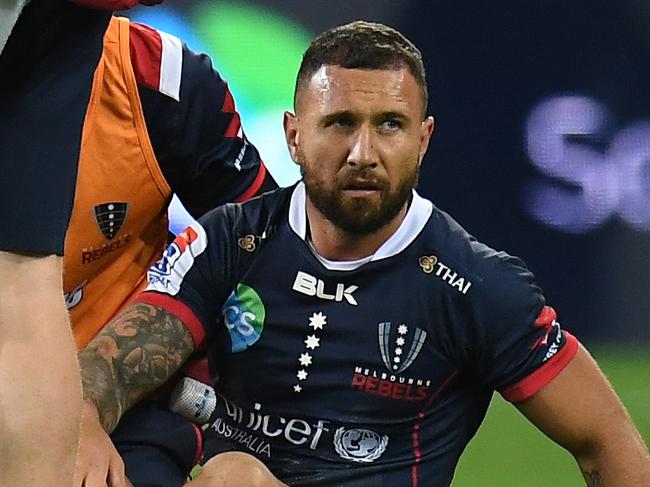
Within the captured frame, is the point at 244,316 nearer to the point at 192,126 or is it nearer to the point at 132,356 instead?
the point at 132,356

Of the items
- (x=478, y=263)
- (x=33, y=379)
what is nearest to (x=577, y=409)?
(x=478, y=263)

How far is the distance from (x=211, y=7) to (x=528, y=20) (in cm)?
63

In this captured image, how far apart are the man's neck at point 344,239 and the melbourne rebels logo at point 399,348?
0.10 meters

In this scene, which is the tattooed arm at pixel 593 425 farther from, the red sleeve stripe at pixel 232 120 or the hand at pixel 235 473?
the red sleeve stripe at pixel 232 120

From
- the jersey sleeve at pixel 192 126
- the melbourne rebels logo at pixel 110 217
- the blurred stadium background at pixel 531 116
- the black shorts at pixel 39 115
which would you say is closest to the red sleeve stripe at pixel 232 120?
the jersey sleeve at pixel 192 126

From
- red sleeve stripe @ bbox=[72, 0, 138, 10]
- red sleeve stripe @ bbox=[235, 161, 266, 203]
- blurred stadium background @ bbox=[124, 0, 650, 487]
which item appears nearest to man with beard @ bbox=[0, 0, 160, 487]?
red sleeve stripe @ bbox=[72, 0, 138, 10]

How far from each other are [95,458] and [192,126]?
562mm

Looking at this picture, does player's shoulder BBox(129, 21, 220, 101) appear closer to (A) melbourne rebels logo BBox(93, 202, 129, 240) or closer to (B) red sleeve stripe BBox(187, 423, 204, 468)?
(A) melbourne rebels logo BBox(93, 202, 129, 240)

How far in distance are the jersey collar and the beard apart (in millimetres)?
27

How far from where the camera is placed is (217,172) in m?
2.08

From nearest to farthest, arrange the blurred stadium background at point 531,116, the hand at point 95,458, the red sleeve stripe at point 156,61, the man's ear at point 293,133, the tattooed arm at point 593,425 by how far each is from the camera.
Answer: the hand at point 95,458 → the tattooed arm at point 593,425 → the man's ear at point 293,133 → the red sleeve stripe at point 156,61 → the blurred stadium background at point 531,116

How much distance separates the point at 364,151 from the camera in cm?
175

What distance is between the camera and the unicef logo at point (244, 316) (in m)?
1.84

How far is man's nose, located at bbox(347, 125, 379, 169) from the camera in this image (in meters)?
1.75
